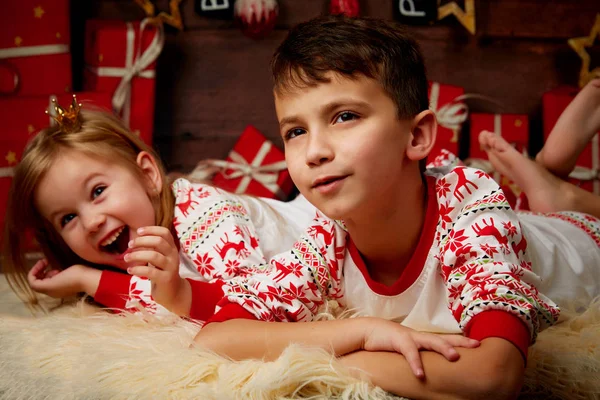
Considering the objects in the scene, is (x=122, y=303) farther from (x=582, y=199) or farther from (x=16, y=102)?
(x=582, y=199)

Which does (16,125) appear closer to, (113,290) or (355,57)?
(113,290)

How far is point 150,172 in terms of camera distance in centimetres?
130

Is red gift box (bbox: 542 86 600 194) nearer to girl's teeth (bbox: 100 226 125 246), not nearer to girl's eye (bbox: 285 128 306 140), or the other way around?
girl's eye (bbox: 285 128 306 140)

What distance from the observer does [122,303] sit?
1141 millimetres

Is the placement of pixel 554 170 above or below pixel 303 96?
below

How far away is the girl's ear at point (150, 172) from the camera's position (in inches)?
50.7

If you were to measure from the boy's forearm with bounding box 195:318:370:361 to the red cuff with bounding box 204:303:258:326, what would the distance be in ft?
0.07

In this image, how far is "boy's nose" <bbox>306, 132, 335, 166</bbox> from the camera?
2.54 feet

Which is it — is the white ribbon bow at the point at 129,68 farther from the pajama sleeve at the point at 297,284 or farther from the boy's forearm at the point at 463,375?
the boy's forearm at the point at 463,375

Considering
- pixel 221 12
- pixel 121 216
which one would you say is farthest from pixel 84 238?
pixel 221 12

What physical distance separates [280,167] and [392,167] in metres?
0.87

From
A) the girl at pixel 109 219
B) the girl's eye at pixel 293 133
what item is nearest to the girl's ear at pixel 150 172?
the girl at pixel 109 219

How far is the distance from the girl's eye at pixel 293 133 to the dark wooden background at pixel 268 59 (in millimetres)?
943

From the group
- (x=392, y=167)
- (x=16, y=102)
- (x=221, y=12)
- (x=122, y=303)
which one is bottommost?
(x=122, y=303)
